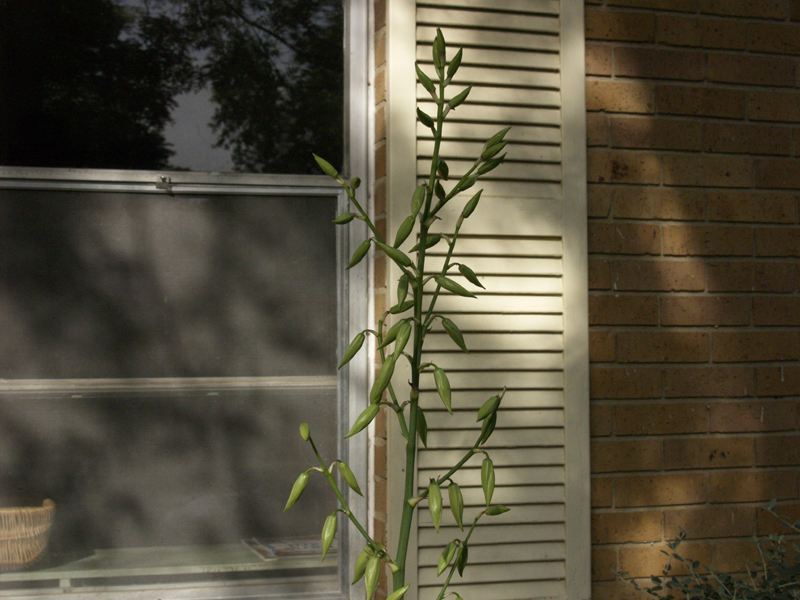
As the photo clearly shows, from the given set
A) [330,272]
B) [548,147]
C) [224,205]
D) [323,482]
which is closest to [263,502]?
[323,482]

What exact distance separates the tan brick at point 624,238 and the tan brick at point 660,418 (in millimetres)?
412

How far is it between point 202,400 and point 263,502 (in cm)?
31

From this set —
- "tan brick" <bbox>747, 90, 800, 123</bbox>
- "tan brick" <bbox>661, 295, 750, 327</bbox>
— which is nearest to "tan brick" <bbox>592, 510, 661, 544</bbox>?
"tan brick" <bbox>661, 295, 750, 327</bbox>

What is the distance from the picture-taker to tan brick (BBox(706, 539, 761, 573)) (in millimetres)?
2047

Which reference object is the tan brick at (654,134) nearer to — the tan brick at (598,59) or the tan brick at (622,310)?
the tan brick at (598,59)

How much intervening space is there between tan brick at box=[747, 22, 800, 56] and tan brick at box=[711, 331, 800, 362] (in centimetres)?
80

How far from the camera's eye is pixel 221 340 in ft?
6.61

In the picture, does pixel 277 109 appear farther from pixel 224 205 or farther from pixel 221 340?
pixel 221 340

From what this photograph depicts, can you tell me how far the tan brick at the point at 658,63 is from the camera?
2.07 metres

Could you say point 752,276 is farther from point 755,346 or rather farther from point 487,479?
point 487,479

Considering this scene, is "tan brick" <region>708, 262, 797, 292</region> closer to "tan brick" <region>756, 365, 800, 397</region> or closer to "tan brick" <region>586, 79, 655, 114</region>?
"tan brick" <region>756, 365, 800, 397</region>

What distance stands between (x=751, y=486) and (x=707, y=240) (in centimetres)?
68

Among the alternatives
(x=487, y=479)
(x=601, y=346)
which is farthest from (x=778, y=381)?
(x=487, y=479)

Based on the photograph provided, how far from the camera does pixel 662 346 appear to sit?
2045mm
